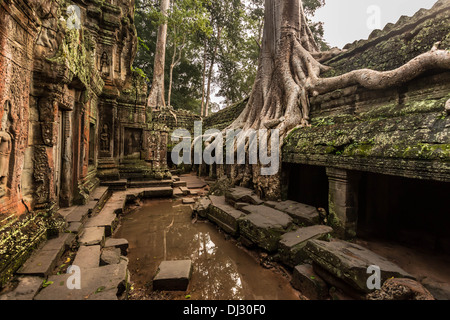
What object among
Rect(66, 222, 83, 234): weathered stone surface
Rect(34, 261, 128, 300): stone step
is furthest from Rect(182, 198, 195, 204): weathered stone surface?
Rect(34, 261, 128, 300): stone step

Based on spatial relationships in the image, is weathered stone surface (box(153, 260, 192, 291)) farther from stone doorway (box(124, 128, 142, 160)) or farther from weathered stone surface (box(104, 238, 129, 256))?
stone doorway (box(124, 128, 142, 160))

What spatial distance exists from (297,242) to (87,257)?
10.0ft

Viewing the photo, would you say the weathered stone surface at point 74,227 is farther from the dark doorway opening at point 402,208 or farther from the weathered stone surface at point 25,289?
the dark doorway opening at point 402,208

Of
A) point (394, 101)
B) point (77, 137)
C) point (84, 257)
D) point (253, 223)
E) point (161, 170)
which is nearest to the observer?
point (84, 257)

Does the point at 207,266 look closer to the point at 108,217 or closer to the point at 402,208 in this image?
the point at 108,217

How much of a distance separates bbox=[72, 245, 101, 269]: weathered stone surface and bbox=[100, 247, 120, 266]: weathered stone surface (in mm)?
66

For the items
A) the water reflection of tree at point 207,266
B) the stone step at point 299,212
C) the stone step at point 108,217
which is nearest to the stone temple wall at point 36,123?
the stone step at point 108,217

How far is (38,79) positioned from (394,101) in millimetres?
6222

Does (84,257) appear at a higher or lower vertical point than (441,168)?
lower

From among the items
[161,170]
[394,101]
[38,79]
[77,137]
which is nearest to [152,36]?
[161,170]

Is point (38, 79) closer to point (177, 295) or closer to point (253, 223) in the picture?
point (177, 295)

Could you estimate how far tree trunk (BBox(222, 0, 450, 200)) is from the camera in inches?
192

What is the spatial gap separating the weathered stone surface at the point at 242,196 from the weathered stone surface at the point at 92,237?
3.00 meters

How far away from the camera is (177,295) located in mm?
2684
